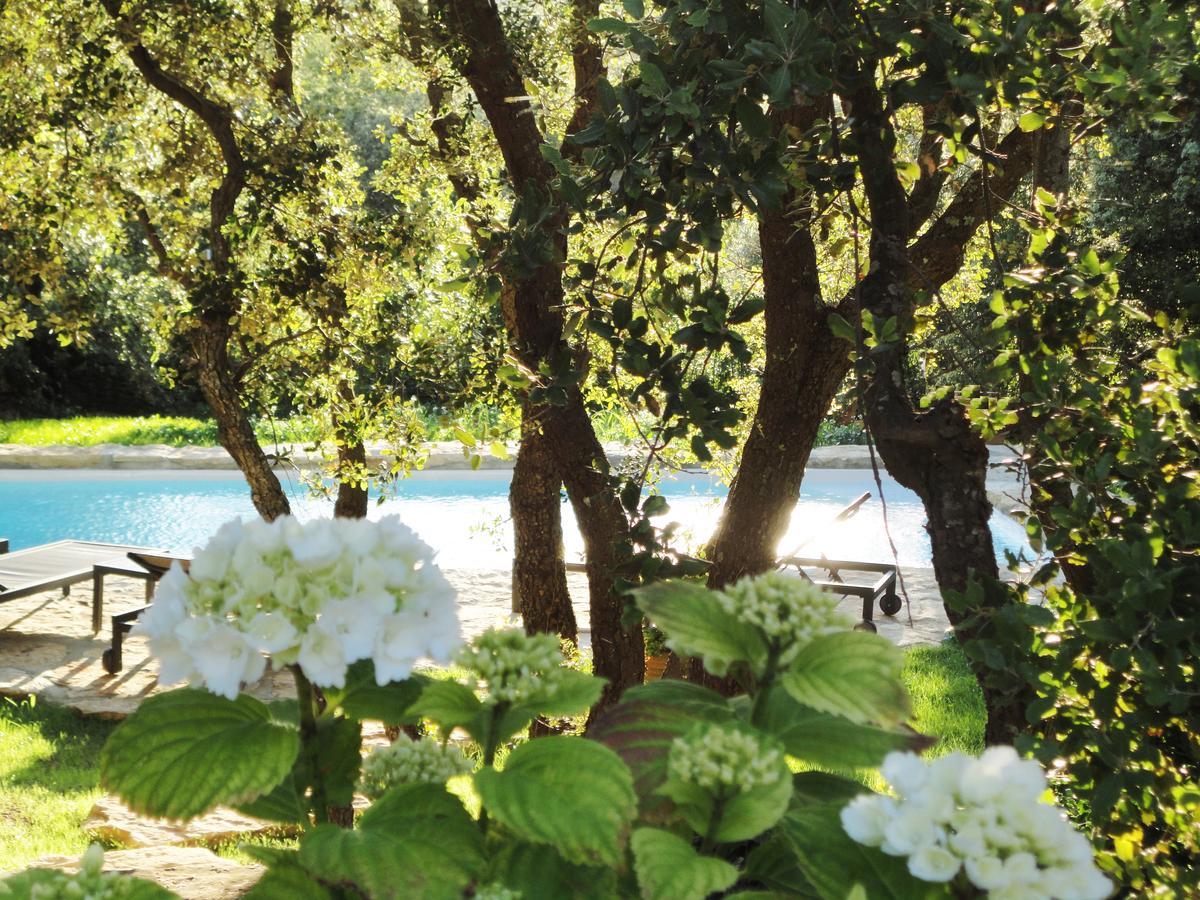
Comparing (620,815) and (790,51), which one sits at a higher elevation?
(790,51)

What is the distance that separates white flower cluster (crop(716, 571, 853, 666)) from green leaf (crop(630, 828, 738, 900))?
204mm

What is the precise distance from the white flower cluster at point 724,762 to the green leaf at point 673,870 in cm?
5

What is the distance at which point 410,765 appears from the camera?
92 centimetres

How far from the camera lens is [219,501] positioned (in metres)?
15.2

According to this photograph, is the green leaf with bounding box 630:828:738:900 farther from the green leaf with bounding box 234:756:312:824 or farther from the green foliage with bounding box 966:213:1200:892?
the green foliage with bounding box 966:213:1200:892

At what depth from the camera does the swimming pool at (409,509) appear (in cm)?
1252

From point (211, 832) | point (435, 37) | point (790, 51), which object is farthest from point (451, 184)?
point (790, 51)

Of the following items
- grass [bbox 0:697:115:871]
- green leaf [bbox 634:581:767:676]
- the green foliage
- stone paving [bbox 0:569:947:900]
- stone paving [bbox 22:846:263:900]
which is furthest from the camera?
grass [bbox 0:697:115:871]

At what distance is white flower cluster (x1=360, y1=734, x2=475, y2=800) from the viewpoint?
2.98ft

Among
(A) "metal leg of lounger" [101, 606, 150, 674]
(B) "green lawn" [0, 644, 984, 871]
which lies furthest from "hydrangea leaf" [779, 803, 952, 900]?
(A) "metal leg of lounger" [101, 606, 150, 674]

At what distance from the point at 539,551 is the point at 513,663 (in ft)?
13.5

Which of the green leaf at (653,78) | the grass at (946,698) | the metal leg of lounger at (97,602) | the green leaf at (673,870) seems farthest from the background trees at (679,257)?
the metal leg of lounger at (97,602)

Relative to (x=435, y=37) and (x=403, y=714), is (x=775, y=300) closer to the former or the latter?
(x=435, y=37)

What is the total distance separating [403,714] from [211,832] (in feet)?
12.4
